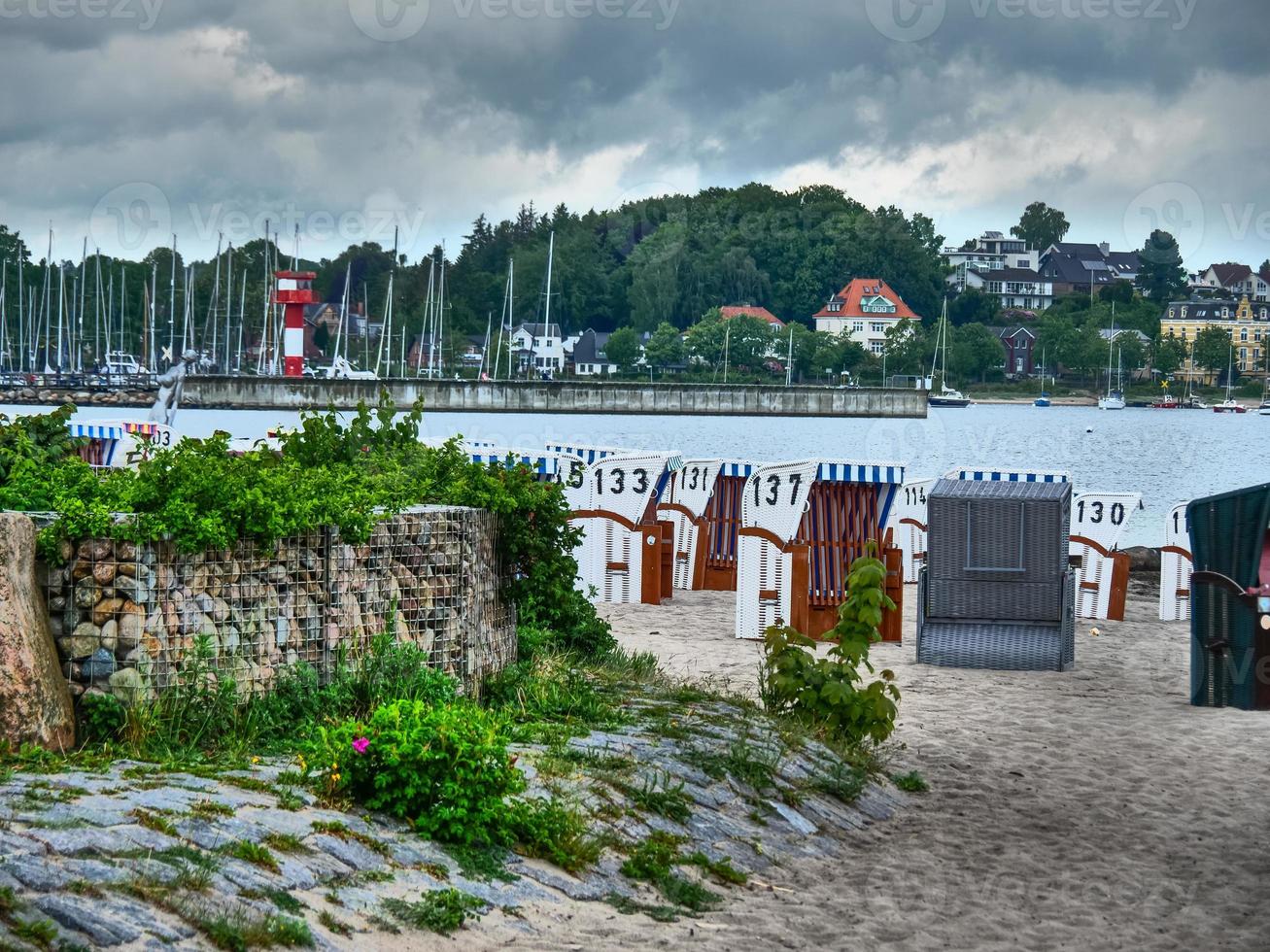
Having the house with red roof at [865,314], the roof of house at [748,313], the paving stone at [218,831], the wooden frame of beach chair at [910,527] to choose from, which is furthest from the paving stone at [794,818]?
the house with red roof at [865,314]

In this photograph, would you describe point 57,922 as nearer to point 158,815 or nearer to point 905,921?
point 158,815

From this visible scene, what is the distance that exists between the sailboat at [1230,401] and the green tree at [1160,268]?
3369 cm

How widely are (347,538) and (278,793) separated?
182 cm

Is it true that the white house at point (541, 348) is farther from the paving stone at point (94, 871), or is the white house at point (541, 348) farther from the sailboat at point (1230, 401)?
the paving stone at point (94, 871)

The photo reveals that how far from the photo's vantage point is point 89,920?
5.12 m

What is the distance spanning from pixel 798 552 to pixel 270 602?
854 centimetres

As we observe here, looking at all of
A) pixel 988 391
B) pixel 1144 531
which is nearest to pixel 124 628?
pixel 1144 531

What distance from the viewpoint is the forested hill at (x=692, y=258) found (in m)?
148

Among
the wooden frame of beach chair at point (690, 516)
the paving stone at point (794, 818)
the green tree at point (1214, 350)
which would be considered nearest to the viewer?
the paving stone at point (794, 818)

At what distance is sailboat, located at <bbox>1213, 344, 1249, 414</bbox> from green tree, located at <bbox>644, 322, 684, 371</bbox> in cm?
4746

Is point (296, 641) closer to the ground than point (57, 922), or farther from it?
farther from it

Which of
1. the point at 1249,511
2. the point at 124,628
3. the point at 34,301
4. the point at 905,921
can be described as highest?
the point at 34,301

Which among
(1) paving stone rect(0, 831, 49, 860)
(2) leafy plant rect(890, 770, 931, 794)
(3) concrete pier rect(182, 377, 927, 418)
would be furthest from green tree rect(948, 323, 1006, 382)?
(1) paving stone rect(0, 831, 49, 860)

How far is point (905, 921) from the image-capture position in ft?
23.2
